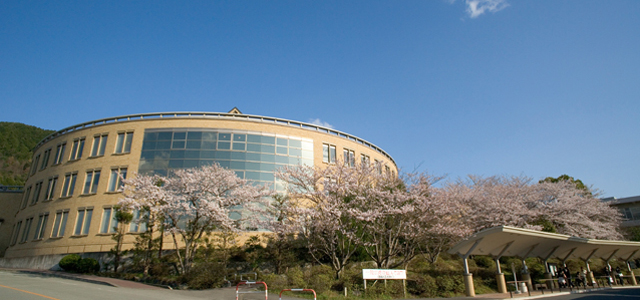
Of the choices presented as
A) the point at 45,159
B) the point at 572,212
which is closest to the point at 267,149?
the point at 45,159

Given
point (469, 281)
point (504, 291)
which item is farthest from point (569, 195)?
point (469, 281)

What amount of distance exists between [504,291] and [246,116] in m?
24.7

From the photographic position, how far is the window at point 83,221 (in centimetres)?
2991

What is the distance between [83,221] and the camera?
30.2 meters

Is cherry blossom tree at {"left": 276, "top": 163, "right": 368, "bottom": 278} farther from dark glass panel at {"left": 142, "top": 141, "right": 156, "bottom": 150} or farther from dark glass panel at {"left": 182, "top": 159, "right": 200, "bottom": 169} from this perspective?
dark glass panel at {"left": 142, "top": 141, "right": 156, "bottom": 150}

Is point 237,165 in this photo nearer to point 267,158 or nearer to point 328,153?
point 267,158

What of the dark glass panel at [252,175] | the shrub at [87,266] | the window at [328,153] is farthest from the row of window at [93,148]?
the window at [328,153]

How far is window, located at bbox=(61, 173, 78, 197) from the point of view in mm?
32406

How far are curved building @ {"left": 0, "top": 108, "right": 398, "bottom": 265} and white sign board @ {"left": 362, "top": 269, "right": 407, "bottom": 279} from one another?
48.6ft

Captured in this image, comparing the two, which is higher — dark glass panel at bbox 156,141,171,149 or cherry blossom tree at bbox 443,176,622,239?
dark glass panel at bbox 156,141,171,149

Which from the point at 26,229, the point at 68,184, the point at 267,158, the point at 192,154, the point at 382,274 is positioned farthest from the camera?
the point at 26,229

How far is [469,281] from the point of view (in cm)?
1806

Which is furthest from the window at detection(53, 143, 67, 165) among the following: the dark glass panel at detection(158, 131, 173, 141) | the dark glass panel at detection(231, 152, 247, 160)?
the dark glass panel at detection(231, 152, 247, 160)

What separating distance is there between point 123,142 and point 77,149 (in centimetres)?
547
